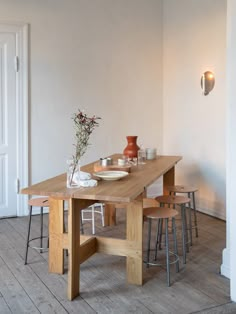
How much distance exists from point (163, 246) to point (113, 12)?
128 inches

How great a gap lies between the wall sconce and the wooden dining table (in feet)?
6.08

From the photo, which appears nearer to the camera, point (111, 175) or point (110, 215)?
point (111, 175)

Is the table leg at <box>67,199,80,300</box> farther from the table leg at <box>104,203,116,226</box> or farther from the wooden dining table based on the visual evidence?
the table leg at <box>104,203,116,226</box>

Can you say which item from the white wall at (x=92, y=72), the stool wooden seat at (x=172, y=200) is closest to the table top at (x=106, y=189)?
the stool wooden seat at (x=172, y=200)

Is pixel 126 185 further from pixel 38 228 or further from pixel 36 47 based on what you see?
pixel 36 47

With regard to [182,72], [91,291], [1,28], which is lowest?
[91,291]

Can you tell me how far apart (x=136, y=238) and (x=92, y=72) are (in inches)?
118

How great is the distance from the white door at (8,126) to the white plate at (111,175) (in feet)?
6.79

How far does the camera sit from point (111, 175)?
11.4ft

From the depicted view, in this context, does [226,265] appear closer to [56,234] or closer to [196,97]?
[56,234]

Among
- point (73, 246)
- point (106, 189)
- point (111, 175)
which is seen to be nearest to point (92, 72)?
point (111, 175)

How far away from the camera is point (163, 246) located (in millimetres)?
4164

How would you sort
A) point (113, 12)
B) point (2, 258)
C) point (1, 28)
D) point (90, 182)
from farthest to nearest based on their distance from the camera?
point (113, 12), point (1, 28), point (2, 258), point (90, 182)

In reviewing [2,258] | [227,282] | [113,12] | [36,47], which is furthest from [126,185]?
[113,12]
